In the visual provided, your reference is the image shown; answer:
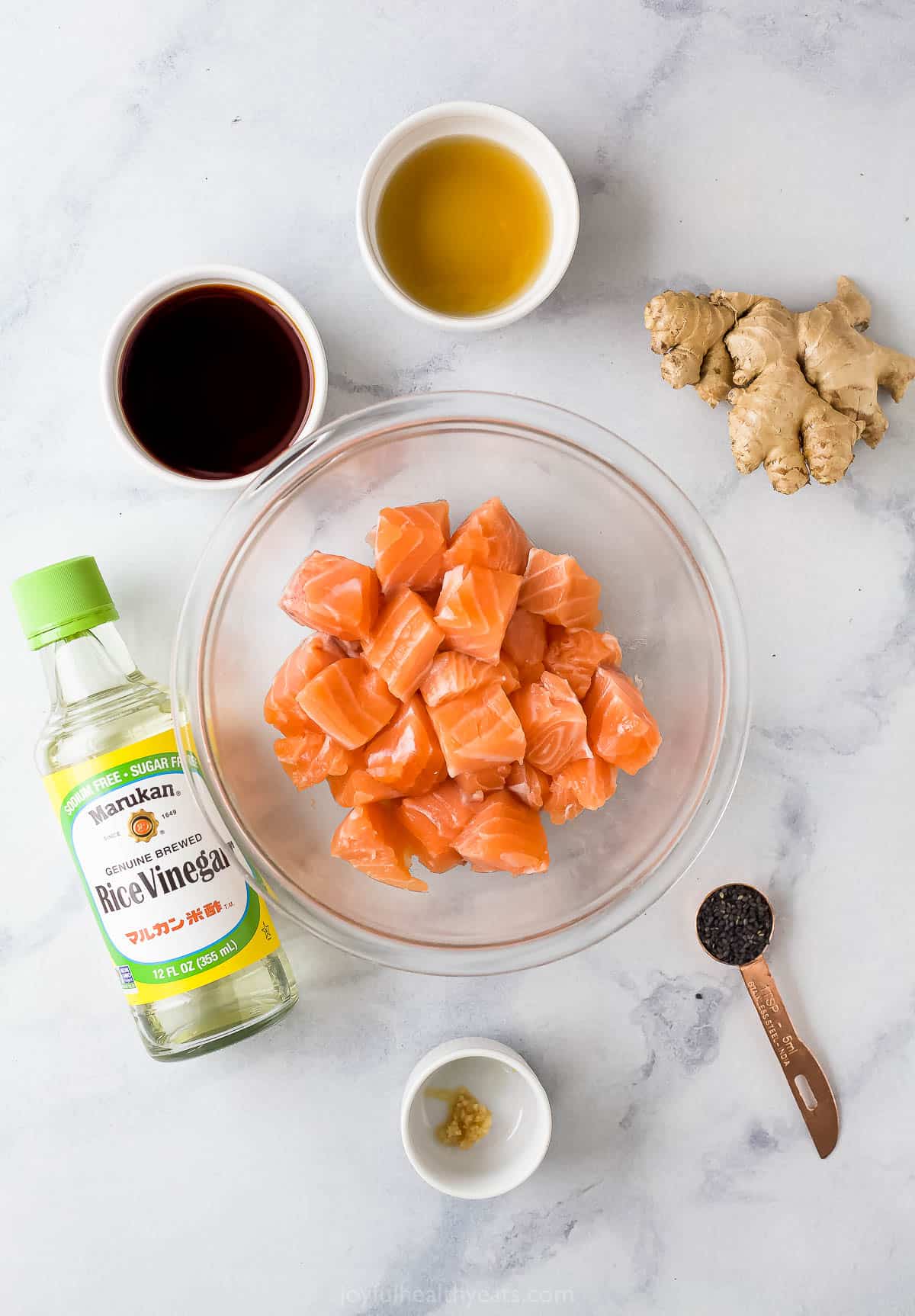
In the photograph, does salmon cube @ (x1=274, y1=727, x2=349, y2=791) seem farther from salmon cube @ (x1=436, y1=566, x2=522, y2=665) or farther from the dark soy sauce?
the dark soy sauce

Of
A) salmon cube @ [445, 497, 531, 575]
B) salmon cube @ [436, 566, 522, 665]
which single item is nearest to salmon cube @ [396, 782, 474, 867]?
salmon cube @ [436, 566, 522, 665]

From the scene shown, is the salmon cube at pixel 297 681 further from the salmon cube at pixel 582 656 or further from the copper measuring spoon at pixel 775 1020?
the copper measuring spoon at pixel 775 1020

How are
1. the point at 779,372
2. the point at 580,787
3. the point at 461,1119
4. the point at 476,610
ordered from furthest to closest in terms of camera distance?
the point at 461,1119
the point at 779,372
the point at 580,787
the point at 476,610

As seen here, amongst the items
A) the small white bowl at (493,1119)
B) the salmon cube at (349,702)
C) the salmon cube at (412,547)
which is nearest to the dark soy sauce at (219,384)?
the salmon cube at (412,547)

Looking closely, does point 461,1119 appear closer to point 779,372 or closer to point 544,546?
point 544,546

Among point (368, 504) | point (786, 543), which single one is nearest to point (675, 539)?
point (786, 543)

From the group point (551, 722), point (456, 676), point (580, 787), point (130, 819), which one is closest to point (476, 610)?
point (456, 676)
